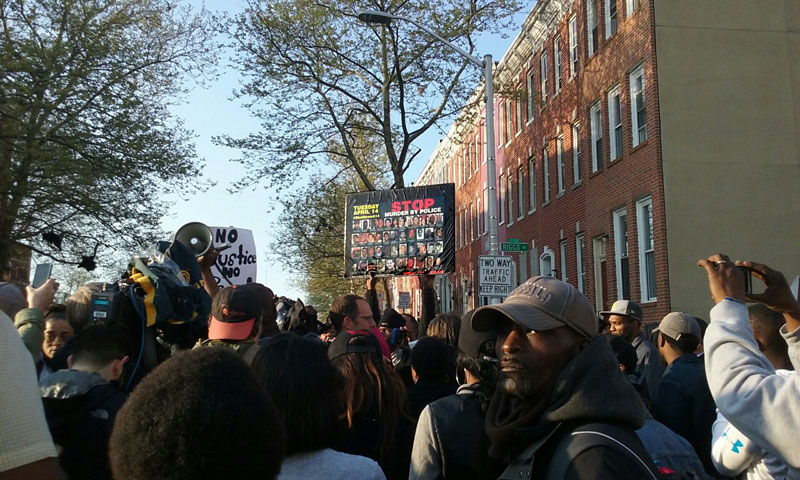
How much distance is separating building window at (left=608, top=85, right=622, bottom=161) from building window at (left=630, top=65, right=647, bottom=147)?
1.05 meters

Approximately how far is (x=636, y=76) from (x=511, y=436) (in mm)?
19340

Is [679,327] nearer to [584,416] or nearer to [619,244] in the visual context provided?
[584,416]

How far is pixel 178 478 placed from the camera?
4.88ft

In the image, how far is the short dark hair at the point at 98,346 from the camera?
3666mm

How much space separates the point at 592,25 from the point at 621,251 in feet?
23.7

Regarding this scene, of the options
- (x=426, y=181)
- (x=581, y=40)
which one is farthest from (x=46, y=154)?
(x=426, y=181)

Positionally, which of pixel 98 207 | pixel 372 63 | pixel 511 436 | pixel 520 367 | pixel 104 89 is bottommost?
pixel 511 436

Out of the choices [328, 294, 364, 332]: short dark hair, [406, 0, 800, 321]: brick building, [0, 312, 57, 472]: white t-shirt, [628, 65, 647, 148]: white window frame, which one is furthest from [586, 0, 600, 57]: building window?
[0, 312, 57, 472]: white t-shirt

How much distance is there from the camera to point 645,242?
64.1 feet

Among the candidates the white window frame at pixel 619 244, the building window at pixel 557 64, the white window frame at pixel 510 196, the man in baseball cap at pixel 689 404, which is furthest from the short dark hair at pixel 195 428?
Answer: the white window frame at pixel 510 196

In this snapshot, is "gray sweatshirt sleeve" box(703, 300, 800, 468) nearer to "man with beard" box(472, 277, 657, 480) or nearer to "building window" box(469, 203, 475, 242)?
"man with beard" box(472, 277, 657, 480)

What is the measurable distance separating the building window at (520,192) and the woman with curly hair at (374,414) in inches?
1076

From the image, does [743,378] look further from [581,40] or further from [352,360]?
[581,40]

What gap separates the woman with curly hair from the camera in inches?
163
